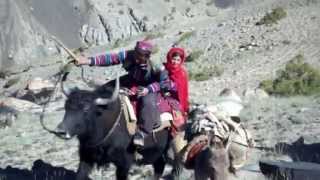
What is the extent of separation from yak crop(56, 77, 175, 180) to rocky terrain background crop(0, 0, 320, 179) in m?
1.11

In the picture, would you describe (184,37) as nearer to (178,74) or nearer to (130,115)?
(178,74)

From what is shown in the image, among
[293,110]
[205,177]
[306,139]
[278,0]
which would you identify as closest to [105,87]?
[205,177]

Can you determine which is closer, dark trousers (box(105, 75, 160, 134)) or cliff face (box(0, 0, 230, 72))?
dark trousers (box(105, 75, 160, 134))

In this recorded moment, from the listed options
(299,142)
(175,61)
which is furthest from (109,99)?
(299,142)

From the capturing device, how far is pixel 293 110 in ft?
62.5

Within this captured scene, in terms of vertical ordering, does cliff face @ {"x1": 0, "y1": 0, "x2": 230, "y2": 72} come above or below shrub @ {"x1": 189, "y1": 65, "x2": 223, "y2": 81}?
above

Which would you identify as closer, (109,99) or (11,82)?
(109,99)

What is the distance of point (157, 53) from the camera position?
3553cm

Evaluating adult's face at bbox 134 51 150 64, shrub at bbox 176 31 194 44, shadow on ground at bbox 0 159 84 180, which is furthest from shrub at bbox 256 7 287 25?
adult's face at bbox 134 51 150 64

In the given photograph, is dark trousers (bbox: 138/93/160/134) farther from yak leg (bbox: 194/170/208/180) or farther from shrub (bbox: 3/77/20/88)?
shrub (bbox: 3/77/20/88)

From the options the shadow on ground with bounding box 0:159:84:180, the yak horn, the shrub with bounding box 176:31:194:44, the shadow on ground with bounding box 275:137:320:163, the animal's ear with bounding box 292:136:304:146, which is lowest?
the shadow on ground with bounding box 0:159:84:180

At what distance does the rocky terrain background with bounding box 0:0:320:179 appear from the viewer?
53.2 feet

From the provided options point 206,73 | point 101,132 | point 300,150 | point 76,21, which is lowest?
point 300,150

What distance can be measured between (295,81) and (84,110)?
15.9 m
